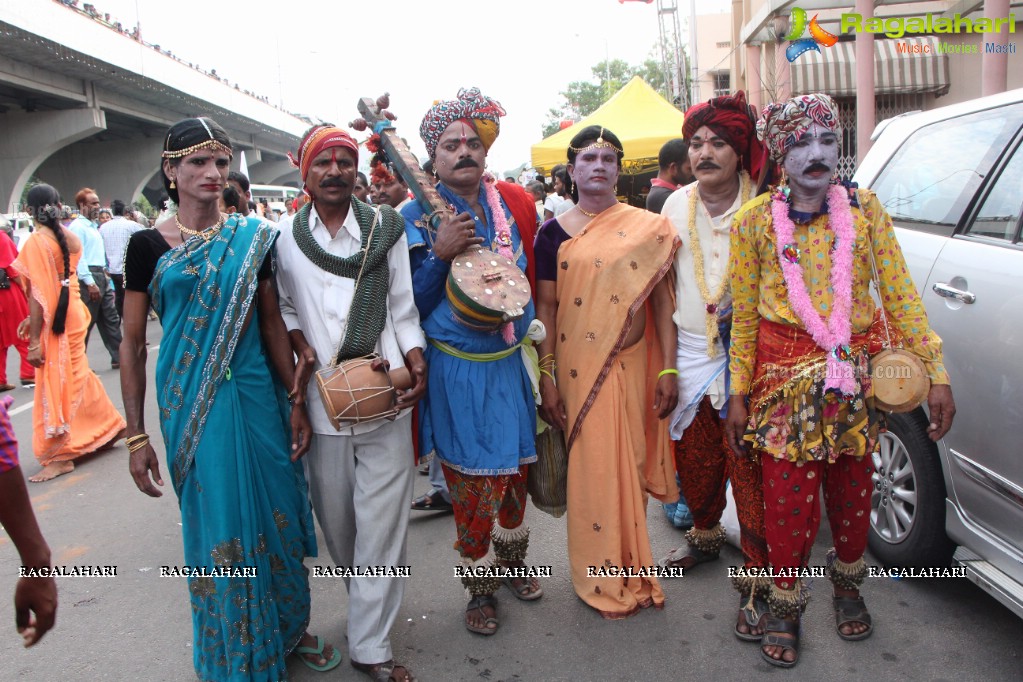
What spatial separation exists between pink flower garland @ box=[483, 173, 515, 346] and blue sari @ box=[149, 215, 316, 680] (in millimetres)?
921

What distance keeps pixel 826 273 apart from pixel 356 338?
1.66 metres

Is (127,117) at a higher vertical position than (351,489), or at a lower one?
higher

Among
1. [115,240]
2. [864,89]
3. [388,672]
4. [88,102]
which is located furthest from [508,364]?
[88,102]

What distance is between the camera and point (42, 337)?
18.9 feet

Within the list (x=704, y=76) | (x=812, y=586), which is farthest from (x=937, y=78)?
(x=704, y=76)

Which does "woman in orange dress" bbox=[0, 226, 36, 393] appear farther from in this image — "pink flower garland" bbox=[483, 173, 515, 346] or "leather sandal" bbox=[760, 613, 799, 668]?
"leather sandal" bbox=[760, 613, 799, 668]

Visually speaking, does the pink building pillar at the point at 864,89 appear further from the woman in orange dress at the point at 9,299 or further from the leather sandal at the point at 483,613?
the woman in orange dress at the point at 9,299

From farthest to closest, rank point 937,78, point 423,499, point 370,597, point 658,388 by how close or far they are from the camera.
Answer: point 937,78 → point 423,499 → point 658,388 → point 370,597

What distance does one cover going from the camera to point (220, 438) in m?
2.67

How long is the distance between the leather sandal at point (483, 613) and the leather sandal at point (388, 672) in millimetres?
380

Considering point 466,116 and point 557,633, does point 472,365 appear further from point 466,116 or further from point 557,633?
point 557,633

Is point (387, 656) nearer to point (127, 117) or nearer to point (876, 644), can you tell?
point (876, 644)

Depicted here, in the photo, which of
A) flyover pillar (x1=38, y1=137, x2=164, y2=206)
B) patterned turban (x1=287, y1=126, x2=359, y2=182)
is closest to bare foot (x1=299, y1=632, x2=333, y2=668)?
patterned turban (x1=287, y1=126, x2=359, y2=182)

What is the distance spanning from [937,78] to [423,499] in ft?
46.2
